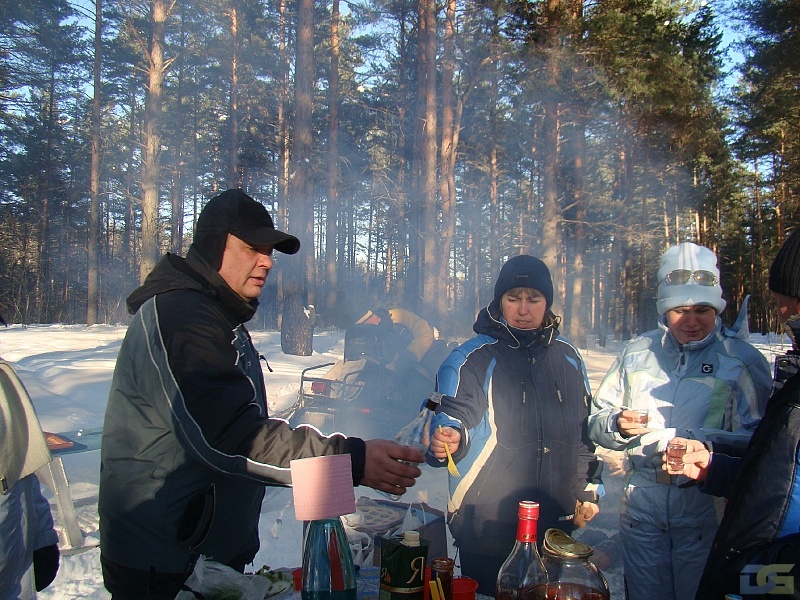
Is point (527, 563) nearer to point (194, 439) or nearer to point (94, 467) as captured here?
point (194, 439)

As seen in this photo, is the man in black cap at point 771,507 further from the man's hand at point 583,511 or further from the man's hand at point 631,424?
the man's hand at point 583,511

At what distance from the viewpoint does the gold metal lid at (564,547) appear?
1441 mm

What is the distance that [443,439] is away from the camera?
2.14 metres

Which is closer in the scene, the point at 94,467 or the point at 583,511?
the point at 583,511

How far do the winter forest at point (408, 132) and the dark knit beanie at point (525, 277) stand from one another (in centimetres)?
1063

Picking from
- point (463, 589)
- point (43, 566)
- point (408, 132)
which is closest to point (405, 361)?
point (43, 566)

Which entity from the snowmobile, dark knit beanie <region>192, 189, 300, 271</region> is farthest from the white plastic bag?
the snowmobile

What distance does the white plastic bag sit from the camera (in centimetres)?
148

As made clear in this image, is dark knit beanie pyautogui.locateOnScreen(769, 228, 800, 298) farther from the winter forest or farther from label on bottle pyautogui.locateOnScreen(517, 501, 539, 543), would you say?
the winter forest

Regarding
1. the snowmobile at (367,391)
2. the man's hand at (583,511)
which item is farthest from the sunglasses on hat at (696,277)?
the snowmobile at (367,391)

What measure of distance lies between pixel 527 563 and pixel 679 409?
1.59 metres

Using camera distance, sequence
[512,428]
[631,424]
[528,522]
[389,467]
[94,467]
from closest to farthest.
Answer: [528,522] < [389,467] < [631,424] < [512,428] < [94,467]

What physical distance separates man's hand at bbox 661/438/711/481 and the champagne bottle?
0.84 m

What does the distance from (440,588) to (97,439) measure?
4.28 m
